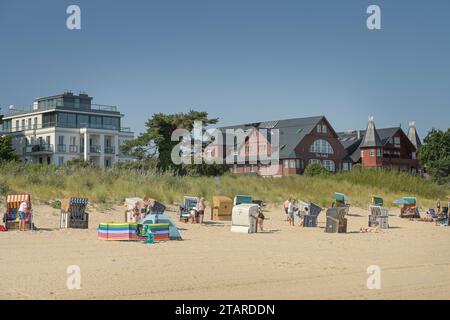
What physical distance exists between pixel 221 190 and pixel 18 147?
45647mm

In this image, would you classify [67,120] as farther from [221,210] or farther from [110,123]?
[221,210]

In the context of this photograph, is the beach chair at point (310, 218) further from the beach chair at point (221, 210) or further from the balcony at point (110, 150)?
the balcony at point (110, 150)

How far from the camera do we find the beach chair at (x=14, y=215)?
773 inches

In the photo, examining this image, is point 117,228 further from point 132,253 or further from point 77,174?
point 77,174

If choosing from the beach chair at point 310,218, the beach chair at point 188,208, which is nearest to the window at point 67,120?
the beach chair at point 188,208

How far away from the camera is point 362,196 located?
132 feet

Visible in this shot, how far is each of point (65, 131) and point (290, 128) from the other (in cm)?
2406

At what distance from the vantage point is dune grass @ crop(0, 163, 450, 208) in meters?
26.9

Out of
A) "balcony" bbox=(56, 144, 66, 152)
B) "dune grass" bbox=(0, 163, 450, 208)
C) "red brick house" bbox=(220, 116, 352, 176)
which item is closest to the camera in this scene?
"dune grass" bbox=(0, 163, 450, 208)

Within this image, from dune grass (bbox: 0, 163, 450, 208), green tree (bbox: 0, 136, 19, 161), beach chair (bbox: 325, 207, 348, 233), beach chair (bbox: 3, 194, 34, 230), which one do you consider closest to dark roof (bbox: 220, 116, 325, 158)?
dune grass (bbox: 0, 163, 450, 208)

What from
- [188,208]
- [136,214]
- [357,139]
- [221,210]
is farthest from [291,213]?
[357,139]

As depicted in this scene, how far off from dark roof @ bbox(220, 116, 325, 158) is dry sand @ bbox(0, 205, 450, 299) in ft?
147

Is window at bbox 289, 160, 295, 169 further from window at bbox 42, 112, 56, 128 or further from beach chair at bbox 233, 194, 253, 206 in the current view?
beach chair at bbox 233, 194, 253, 206

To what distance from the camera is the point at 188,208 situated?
24.9m
